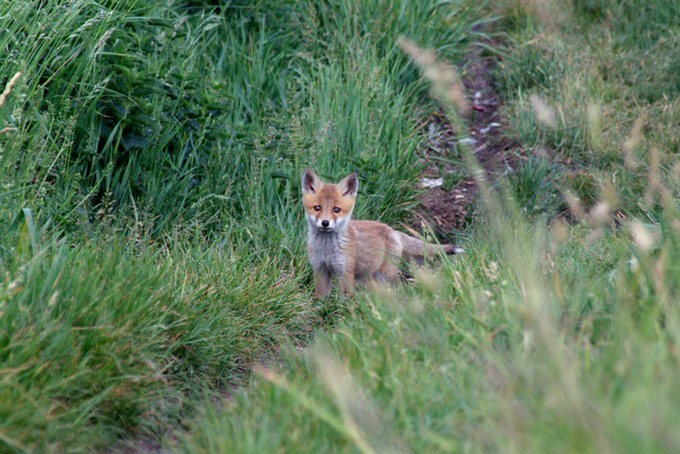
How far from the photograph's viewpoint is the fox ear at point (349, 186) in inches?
275

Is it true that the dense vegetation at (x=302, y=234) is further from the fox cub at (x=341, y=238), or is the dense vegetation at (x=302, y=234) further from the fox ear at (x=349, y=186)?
the fox ear at (x=349, y=186)

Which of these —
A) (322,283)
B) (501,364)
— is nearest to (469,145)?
(322,283)

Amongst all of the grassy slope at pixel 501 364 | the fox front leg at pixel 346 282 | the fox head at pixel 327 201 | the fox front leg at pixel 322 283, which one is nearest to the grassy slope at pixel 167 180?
the fox front leg at pixel 322 283

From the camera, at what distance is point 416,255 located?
7598 millimetres

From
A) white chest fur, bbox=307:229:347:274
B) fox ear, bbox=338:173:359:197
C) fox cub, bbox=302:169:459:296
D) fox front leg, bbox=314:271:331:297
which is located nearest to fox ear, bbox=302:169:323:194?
fox cub, bbox=302:169:459:296

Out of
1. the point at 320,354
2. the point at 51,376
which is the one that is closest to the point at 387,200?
the point at 320,354

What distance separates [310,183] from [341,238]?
20.3 inches

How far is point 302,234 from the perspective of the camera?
7.31m

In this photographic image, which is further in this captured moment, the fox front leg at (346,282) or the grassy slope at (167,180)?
the fox front leg at (346,282)

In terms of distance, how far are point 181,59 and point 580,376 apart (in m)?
5.54

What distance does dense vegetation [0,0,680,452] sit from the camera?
3.23 m

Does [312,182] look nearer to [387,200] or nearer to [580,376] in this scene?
[387,200]

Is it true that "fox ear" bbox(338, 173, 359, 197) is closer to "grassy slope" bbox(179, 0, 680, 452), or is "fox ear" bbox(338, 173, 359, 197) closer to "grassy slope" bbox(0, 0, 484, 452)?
"grassy slope" bbox(0, 0, 484, 452)

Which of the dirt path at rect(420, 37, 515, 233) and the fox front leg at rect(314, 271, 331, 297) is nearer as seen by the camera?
the fox front leg at rect(314, 271, 331, 297)
